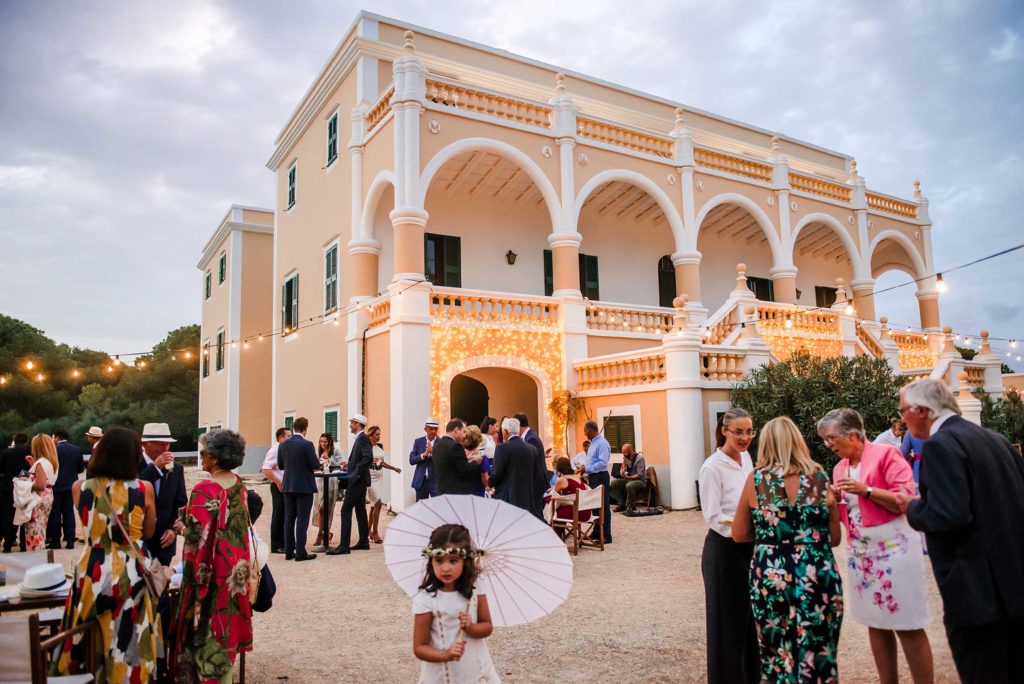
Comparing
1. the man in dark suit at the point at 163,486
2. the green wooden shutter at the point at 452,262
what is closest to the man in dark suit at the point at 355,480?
the man in dark suit at the point at 163,486

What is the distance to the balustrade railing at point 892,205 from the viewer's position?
2088cm

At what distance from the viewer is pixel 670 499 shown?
1255 cm

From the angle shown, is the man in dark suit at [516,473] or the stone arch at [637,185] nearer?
the man in dark suit at [516,473]

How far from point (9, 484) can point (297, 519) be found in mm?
4899

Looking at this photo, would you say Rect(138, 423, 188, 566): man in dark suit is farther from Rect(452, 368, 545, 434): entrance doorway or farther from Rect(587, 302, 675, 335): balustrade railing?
Rect(452, 368, 545, 434): entrance doorway

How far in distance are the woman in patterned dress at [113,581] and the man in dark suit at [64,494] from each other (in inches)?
298

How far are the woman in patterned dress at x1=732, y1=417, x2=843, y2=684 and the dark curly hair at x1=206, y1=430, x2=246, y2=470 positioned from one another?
2.80 metres

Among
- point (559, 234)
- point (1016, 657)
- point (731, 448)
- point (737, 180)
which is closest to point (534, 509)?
point (731, 448)

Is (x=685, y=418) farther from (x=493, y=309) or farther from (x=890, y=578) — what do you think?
(x=890, y=578)

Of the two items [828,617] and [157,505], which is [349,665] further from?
[828,617]

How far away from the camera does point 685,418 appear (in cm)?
1225

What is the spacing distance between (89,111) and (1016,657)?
1156 inches

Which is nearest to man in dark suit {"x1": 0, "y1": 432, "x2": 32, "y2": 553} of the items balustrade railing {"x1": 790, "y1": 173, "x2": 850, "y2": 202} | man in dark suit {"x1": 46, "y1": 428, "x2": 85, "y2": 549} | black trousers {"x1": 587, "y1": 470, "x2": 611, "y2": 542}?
man in dark suit {"x1": 46, "y1": 428, "x2": 85, "y2": 549}

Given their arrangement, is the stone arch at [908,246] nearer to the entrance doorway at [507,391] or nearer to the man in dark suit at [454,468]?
the entrance doorway at [507,391]
